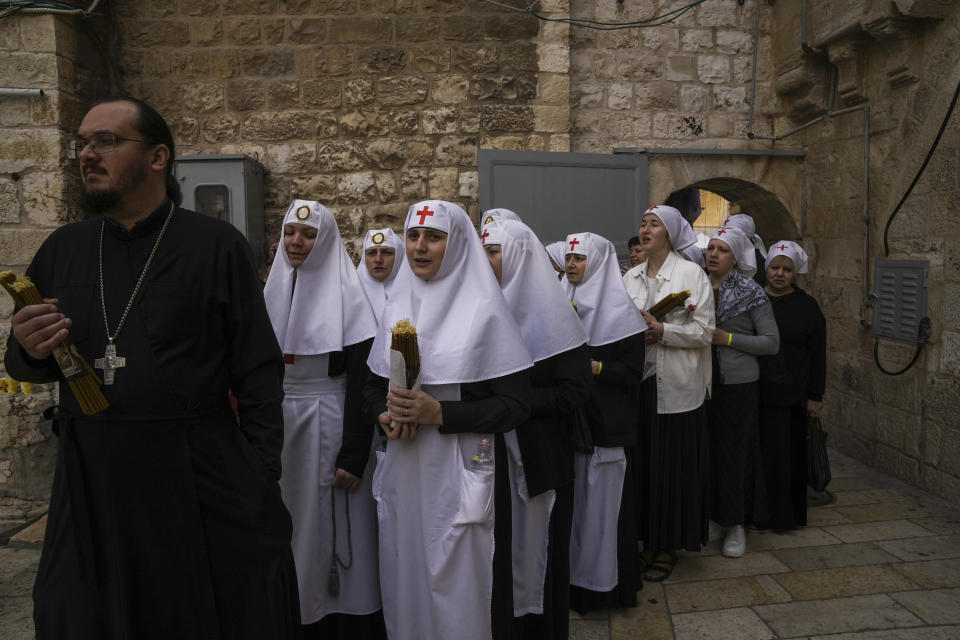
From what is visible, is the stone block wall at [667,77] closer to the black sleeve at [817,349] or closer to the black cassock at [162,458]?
the black sleeve at [817,349]

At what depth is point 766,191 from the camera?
7.15 metres

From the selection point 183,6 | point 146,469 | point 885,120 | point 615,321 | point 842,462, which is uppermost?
point 183,6

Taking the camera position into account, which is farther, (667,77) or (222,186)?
(667,77)

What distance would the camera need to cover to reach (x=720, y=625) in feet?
10.7

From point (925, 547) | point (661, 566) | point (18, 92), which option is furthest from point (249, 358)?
point (18, 92)

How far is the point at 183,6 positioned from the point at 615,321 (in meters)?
5.41

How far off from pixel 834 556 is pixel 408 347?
331cm

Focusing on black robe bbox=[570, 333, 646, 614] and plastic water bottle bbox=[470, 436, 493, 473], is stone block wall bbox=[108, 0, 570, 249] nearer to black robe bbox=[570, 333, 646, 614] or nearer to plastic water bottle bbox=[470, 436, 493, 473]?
black robe bbox=[570, 333, 646, 614]

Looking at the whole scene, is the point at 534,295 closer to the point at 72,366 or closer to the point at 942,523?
the point at 72,366

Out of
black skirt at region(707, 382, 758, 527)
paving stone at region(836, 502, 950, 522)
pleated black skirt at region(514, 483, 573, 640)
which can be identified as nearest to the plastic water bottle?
pleated black skirt at region(514, 483, 573, 640)

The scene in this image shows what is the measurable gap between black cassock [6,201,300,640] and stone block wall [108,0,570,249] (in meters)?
4.70

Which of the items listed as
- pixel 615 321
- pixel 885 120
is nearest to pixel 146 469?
pixel 615 321

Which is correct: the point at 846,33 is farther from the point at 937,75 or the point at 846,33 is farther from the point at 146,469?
the point at 146,469

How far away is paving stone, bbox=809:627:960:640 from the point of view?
10.2ft
